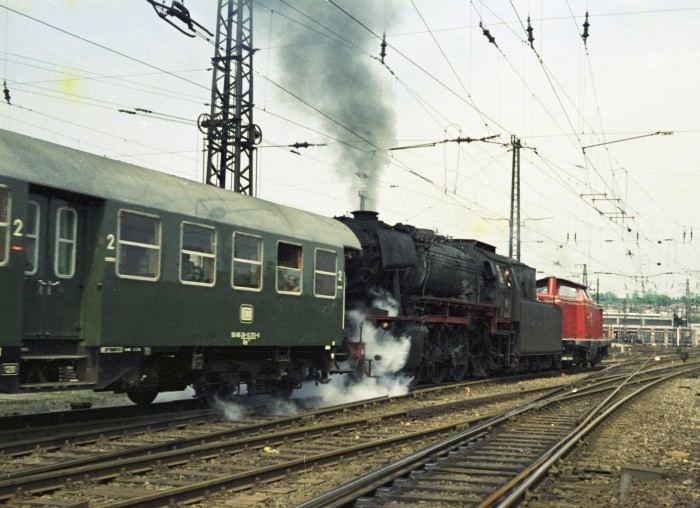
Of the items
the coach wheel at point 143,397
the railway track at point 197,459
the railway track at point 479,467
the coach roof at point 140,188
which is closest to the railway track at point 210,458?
the railway track at point 197,459

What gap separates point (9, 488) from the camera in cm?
678

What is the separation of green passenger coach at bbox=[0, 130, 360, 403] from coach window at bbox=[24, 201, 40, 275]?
17 mm

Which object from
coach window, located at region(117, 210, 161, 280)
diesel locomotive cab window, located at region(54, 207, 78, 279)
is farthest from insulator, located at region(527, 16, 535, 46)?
diesel locomotive cab window, located at region(54, 207, 78, 279)

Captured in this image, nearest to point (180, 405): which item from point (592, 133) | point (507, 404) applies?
point (507, 404)

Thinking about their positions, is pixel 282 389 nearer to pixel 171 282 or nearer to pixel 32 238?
pixel 171 282

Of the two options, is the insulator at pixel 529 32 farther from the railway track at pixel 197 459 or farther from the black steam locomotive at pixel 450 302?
the railway track at pixel 197 459

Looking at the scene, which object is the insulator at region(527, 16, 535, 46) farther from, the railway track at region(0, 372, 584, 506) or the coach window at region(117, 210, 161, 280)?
the coach window at region(117, 210, 161, 280)

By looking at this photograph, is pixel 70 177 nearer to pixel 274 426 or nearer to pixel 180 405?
pixel 274 426

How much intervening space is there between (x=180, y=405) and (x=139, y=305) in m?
4.12

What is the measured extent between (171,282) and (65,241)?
1.74 m

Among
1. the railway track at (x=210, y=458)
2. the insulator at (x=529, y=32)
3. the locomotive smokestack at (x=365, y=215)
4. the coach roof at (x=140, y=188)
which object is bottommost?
the railway track at (x=210, y=458)

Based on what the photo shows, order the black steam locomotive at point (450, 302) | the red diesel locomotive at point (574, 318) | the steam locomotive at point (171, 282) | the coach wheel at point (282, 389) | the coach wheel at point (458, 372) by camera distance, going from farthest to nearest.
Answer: the red diesel locomotive at point (574, 318) → the coach wheel at point (458, 372) → the black steam locomotive at point (450, 302) → the coach wheel at point (282, 389) → the steam locomotive at point (171, 282)

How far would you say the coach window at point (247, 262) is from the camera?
12109mm

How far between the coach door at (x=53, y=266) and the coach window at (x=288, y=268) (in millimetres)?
4037
